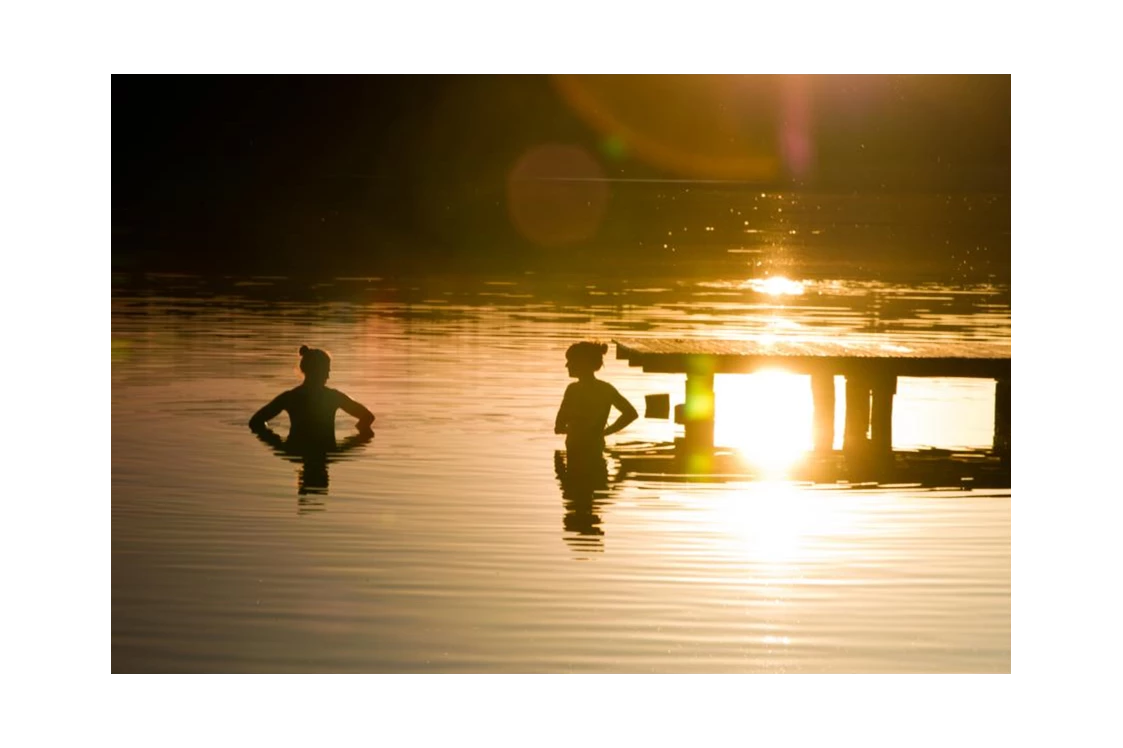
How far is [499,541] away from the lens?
13.4m

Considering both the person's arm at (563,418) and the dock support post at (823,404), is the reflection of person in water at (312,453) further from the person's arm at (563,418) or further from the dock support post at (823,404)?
the dock support post at (823,404)

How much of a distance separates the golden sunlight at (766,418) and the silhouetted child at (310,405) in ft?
11.7

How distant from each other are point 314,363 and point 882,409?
529 cm

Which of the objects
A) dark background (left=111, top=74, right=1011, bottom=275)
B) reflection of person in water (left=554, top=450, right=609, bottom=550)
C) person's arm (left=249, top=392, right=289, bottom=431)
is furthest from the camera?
dark background (left=111, top=74, right=1011, bottom=275)

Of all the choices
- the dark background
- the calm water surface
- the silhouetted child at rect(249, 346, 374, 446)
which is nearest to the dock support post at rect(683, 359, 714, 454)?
the calm water surface

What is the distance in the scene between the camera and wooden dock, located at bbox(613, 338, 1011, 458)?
18969 mm

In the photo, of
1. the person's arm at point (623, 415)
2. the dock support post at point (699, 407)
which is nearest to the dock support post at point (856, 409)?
the dock support post at point (699, 407)

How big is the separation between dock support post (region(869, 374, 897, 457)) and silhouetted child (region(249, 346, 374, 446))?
496 cm

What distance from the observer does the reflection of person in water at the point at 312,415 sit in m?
17.7

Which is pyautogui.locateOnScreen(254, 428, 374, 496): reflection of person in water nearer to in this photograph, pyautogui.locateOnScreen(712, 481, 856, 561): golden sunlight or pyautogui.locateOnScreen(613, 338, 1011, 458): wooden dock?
pyautogui.locateOnScreen(613, 338, 1011, 458): wooden dock

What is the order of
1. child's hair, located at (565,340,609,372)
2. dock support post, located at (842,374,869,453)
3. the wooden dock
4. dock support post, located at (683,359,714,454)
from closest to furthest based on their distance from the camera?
child's hair, located at (565,340,609,372) < dock support post, located at (683,359,714,454) < the wooden dock < dock support post, located at (842,374,869,453)

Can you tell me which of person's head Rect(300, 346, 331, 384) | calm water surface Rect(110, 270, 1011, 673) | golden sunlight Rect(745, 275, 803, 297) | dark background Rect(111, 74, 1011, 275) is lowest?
calm water surface Rect(110, 270, 1011, 673)

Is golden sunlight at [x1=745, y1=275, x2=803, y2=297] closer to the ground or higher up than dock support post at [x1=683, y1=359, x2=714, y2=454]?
higher up
